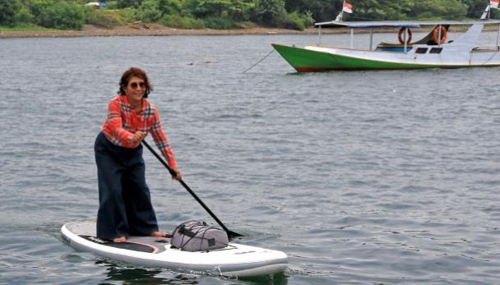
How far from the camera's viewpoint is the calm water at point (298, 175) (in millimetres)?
12492

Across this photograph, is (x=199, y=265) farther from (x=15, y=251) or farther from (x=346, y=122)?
(x=346, y=122)

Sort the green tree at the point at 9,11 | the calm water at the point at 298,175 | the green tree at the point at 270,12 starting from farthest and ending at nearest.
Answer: the green tree at the point at 270,12 → the green tree at the point at 9,11 → the calm water at the point at 298,175

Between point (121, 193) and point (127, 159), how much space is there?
1.44 ft

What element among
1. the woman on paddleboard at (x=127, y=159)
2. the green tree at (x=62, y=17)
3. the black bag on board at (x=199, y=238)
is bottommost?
the green tree at (x=62, y=17)

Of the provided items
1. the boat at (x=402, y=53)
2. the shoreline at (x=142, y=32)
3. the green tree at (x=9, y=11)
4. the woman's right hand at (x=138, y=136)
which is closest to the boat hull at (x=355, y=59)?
the boat at (x=402, y=53)

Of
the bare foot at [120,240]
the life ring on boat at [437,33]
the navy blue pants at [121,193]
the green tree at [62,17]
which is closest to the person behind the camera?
the navy blue pants at [121,193]

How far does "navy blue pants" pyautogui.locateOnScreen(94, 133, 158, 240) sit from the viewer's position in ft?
37.3

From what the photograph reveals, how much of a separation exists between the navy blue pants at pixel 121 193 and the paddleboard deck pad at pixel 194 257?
146 mm

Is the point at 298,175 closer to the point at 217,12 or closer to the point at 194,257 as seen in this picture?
the point at 194,257

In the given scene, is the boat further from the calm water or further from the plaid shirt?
the plaid shirt

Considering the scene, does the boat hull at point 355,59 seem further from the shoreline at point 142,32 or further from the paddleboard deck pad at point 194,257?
the shoreline at point 142,32

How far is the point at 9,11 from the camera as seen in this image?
3728 inches

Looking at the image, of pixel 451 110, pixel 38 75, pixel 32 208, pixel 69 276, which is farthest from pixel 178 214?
pixel 38 75

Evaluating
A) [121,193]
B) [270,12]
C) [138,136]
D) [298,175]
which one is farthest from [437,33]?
[270,12]
